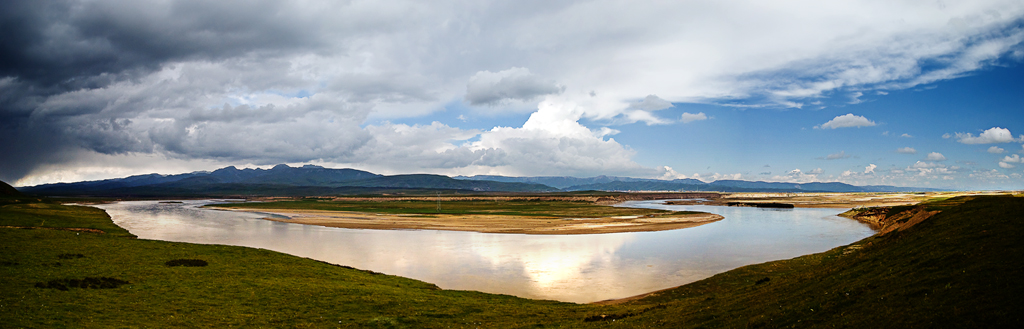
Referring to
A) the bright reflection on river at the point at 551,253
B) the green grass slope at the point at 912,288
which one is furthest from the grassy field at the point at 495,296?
the bright reflection on river at the point at 551,253

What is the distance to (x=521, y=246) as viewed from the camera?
2303 inches

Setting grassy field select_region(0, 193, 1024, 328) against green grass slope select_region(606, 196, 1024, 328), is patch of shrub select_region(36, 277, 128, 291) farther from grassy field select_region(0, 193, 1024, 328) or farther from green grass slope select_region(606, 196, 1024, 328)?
green grass slope select_region(606, 196, 1024, 328)

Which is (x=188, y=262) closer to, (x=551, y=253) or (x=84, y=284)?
(x=84, y=284)

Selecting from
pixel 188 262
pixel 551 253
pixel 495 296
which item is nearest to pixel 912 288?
pixel 495 296

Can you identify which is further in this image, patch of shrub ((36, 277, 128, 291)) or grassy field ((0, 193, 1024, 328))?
patch of shrub ((36, 277, 128, 291))

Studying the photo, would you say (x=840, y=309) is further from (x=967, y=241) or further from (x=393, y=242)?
(x=393, y=242)

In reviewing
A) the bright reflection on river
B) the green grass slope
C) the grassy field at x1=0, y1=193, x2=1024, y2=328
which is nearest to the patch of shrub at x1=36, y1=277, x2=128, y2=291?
the grassy field at x1=0, y1=193, x2=1024, y2=328

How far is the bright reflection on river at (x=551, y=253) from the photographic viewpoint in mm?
37441

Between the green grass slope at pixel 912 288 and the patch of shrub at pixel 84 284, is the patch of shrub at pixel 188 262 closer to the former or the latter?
the patch of shrub at pixel 84 284

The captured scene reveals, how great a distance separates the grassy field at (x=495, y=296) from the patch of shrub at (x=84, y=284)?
113mm

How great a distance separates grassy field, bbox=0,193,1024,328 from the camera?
43.0 ft

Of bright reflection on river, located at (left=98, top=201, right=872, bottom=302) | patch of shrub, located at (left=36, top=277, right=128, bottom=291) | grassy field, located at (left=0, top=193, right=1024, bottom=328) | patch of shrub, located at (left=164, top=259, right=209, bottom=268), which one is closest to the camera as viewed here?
grassy field, located at (left=0, top=193, right=1024, bottom=328)

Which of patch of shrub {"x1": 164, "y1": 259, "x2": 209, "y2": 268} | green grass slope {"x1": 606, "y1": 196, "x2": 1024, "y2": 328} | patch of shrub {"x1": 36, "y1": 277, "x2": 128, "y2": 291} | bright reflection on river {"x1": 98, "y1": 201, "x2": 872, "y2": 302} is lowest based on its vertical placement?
bright reflection on river {"x1": 98, "y1": 201, "x2": 872, "y2": 302}

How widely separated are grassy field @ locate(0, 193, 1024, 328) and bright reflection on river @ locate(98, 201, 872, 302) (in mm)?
5217
